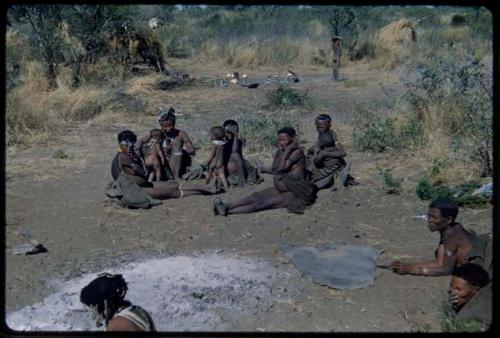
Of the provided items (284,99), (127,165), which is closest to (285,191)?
(127,165)

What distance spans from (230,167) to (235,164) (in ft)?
0.26

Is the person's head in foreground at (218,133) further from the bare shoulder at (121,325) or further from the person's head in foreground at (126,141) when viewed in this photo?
the bare shoulder at (121,325)

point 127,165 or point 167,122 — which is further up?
point 167,122

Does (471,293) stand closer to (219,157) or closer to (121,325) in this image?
(121,325)

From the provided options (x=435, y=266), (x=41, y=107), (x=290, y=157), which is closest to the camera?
(x=435, y=266)

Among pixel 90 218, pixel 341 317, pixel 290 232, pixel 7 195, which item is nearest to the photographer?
pixel 341 317

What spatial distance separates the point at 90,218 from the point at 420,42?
14478mm

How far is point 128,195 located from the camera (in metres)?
8.20

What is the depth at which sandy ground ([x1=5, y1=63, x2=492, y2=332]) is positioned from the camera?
5.43 metres

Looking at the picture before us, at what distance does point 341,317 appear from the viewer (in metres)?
5.32

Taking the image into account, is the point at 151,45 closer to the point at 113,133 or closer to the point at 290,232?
the point at 113,133

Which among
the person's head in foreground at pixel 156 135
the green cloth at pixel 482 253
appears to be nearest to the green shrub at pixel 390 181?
the person's head in foreground at pixel 156 135

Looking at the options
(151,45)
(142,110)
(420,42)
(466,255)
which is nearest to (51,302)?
(466,255)

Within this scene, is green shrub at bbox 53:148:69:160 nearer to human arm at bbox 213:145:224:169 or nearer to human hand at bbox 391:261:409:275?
human arm at bbox 213:145:224:169
